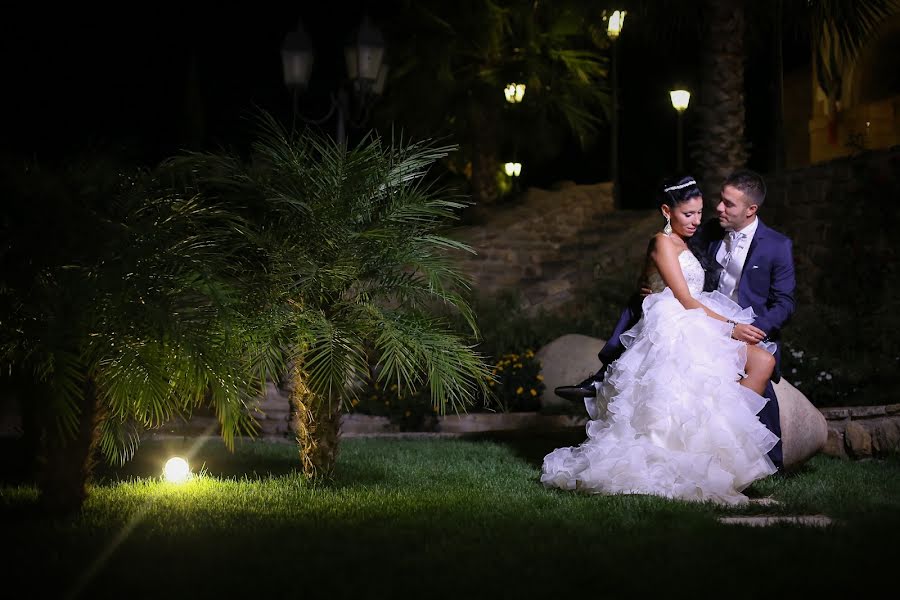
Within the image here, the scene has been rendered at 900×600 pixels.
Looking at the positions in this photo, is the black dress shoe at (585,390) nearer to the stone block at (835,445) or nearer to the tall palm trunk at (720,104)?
the stone block at (835,445)

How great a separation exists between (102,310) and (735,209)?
171 inches

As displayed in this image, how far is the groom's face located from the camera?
23.7 ft

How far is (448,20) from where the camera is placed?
69.2 feet

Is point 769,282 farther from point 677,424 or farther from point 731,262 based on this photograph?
point 677,424

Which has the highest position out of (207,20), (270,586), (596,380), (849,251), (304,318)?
(207,20)

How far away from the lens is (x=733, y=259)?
24.4ft

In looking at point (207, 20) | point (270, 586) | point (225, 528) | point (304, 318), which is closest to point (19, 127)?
point (207, 20)

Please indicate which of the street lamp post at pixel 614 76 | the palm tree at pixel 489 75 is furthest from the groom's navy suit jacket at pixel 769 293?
the palm tree at pixel 489 75

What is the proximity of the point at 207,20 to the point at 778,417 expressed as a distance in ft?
76.7

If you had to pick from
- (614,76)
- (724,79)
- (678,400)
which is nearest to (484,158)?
(614,76)

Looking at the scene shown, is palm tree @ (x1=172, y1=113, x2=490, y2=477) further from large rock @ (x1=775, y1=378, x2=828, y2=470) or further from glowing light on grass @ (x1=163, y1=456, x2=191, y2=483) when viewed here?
large rock @ (x1=775, y1=378, x2=828, y2=470)

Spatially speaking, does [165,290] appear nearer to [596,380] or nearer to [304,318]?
[304,318]

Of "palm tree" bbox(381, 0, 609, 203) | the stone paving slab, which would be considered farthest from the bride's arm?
"palm tree" bbox(381, 0, 609, 203)

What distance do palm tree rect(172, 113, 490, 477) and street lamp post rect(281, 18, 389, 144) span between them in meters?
5.07
